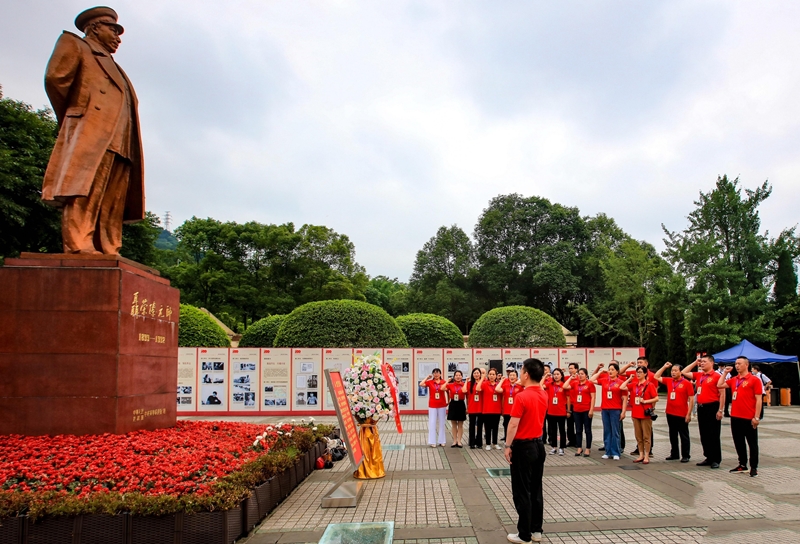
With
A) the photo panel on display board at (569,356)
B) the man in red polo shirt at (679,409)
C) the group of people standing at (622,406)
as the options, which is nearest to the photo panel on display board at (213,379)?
the group of people standing at (622,406)

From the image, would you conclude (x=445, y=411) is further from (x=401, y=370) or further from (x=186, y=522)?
(x=186, y=522)

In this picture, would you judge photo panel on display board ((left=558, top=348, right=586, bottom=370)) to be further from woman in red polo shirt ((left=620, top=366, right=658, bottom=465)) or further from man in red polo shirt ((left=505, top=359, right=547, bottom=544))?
man in red polo shirt ((left=505, top=359, right=547, bottom=544))

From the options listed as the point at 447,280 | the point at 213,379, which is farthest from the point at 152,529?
the point at 447,280

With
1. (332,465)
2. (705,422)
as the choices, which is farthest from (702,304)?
(332,465)

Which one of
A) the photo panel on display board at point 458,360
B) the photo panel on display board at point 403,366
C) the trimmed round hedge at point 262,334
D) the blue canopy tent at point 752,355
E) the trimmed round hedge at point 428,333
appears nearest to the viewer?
the photo panel on display board at point 403,366

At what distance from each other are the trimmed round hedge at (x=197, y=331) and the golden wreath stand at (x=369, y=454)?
1232 centimetres

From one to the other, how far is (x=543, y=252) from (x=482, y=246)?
476 centimetres

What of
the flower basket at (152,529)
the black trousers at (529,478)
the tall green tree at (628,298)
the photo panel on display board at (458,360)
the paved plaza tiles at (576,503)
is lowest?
the paved plaza tiles at (576,503)

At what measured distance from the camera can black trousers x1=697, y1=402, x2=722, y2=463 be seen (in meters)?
8.79

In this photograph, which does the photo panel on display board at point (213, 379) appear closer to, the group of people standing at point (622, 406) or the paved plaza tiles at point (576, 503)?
the group of people standing at point (622, 406)

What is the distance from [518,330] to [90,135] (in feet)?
51.5

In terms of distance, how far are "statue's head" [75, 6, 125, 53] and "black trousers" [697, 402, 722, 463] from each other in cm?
1030

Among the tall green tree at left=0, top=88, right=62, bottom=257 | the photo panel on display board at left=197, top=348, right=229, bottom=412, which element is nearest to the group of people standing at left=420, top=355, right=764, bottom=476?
the photo panel on display board at left=197, top=348, right=229, bottom=412

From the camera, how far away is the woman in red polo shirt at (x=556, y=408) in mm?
10352
